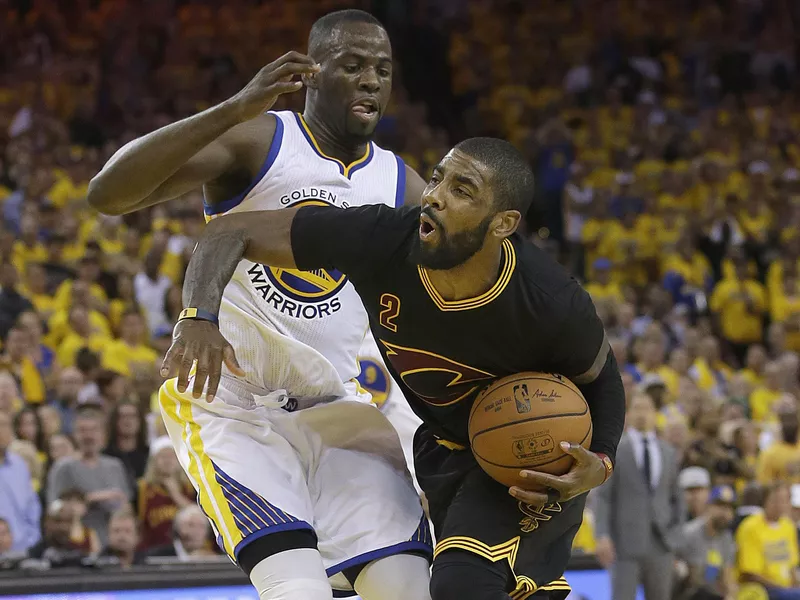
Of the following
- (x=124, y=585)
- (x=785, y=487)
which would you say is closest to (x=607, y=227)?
(x=785, y=487)

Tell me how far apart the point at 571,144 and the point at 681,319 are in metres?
3.16

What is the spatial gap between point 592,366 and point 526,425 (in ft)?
1.18

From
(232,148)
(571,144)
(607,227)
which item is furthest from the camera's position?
(571,144)

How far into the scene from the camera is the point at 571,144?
14734 millimetres

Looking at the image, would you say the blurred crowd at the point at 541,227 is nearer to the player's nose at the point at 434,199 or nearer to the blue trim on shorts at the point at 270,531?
the blue trim on shorts at the point at 270,531

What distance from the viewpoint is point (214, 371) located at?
351 centimetres

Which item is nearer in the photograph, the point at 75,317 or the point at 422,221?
the point at 422,221

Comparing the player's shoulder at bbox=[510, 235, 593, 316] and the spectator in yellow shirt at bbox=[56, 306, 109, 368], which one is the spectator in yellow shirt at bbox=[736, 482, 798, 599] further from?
the player's shoulder at bbox=[510, 235, 593, 316]

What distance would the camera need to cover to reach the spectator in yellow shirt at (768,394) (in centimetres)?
1157

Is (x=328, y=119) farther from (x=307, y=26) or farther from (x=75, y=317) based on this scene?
(x=307, y=26)

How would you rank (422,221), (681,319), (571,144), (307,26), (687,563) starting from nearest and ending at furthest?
(422,221)
(687,563)
(681,319)
(571,144)
(307,26)

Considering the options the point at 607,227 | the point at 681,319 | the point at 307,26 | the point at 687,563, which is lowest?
the point at 687,563

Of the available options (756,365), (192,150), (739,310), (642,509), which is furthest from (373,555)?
(739,310)

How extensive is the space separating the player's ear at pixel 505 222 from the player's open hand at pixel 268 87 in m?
0.71
